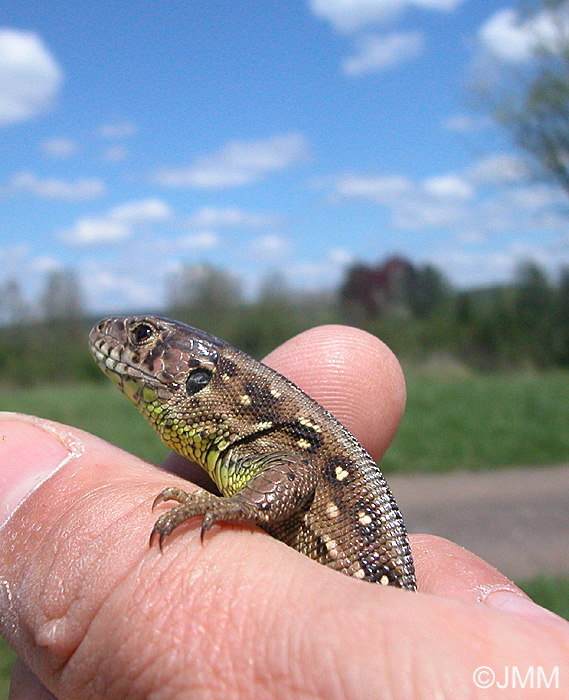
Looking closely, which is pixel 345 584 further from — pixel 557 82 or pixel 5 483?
pixel 557 82

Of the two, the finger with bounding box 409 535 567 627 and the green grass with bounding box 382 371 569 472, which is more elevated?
the finger with bounding box 409 535 567 627

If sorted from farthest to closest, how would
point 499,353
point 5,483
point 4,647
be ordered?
1. point 499,353
2. point 4,647
3. point 5,483

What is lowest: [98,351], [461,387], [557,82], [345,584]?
[461,387]

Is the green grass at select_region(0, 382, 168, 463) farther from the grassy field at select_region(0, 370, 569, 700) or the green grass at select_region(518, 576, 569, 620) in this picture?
the green grass at select_region(518, 576, 569, 620)

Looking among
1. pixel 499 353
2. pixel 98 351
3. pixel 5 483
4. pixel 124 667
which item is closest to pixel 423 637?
pixel 124 667

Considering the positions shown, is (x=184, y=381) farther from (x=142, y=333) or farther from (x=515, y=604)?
(x=515, y=604)

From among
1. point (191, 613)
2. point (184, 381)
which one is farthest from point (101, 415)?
point (191, 613)

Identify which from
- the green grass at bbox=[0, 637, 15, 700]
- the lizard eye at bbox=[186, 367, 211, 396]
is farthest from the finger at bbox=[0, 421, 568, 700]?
the green grass at bbox=[0, 637, 15, 700]
